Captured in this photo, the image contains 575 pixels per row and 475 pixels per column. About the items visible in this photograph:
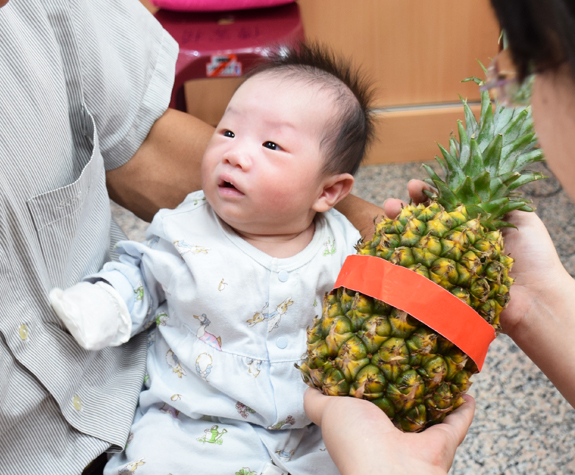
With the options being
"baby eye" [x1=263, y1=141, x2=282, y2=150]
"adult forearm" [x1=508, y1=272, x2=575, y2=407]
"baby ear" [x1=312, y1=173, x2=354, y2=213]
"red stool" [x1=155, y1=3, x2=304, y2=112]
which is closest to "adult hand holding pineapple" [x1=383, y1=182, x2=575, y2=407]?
"adult forearm" [x1=508, y1=272, x2=575, y2=407]

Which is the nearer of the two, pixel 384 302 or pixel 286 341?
pixel 384 302

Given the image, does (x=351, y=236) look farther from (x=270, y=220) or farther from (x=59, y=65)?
(x=59, y=65)

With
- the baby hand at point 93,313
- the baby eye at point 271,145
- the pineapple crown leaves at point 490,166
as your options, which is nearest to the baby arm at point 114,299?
the baby hand at point 93,313

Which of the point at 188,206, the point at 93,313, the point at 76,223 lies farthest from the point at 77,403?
the point at 188,206

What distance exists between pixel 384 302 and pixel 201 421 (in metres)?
0.41

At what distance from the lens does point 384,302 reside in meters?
0.78

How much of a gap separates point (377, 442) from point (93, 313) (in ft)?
1.47

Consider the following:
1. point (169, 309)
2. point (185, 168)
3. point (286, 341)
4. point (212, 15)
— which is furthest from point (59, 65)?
point (212, 15)

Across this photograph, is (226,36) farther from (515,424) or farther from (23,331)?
(515,424)

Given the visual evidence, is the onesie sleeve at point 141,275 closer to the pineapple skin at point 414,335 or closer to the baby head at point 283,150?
the baby head at point 283,150

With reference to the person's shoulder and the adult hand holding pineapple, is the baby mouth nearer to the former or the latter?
the person's shoulder

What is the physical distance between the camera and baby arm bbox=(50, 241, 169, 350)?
82 centimetres

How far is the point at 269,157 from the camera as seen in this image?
100 centimetres

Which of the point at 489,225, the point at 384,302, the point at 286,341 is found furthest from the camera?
the point at 286,341
